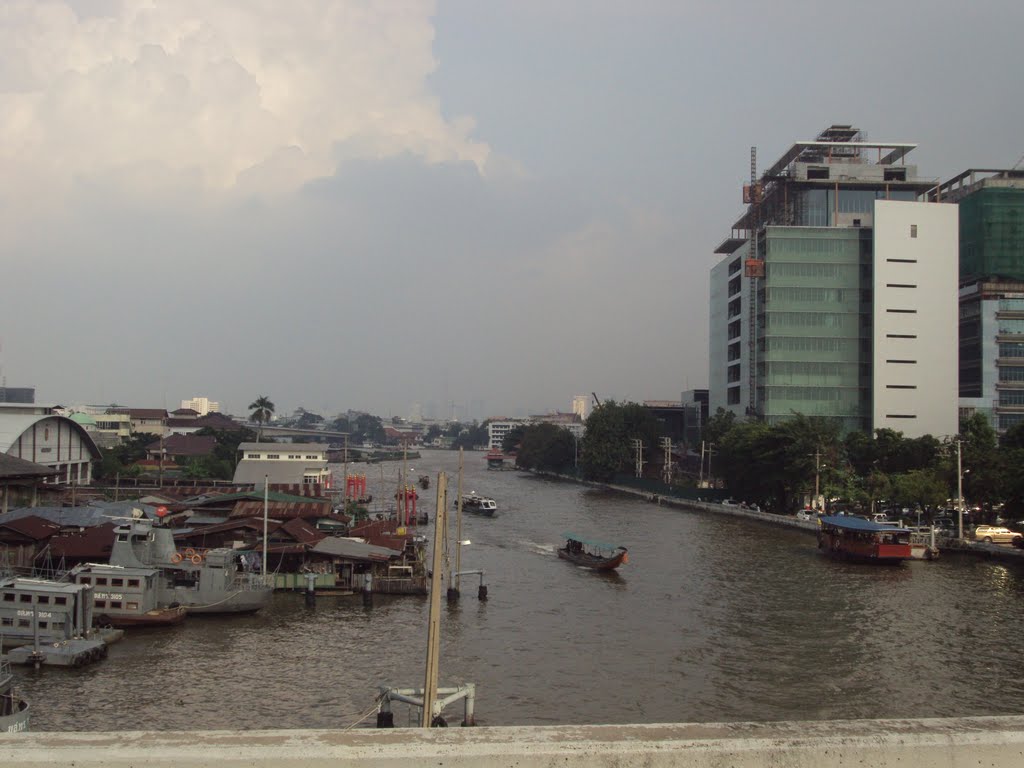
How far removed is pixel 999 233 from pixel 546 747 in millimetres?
91602

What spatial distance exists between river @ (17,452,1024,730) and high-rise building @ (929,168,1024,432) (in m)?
47.9

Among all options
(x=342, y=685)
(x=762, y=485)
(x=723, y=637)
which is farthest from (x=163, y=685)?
(x=762, y=485)

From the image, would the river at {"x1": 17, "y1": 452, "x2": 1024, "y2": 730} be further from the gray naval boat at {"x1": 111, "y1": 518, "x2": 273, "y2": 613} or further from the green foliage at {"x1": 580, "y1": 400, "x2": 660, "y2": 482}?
the green foliage at {"x1": 580, "y1": 400, "x2": 660, "y2": 482}

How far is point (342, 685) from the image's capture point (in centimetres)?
2005

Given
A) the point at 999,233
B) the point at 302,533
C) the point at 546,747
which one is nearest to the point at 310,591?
the point at 302,533

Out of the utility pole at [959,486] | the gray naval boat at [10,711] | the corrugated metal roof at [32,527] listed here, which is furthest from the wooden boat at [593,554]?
the gray naval boat at [10,711]

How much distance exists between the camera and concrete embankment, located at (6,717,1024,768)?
4965mm

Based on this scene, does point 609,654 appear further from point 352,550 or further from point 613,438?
point 613,438

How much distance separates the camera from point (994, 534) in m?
44.8

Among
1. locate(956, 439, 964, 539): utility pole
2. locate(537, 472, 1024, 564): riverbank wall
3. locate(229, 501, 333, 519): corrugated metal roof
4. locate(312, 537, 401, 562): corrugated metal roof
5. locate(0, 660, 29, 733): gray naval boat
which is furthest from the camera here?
locate(956, 439, 964, 539): utility pole

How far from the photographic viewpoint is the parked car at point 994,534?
145 feet

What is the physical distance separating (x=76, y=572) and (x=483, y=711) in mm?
14407

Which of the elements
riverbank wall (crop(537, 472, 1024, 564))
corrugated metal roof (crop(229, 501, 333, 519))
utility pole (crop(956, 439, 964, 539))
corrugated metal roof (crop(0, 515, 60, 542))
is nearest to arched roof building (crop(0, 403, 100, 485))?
corrugated metal roof (crop(229, 501, 333, 519))

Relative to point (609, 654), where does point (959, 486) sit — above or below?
above
